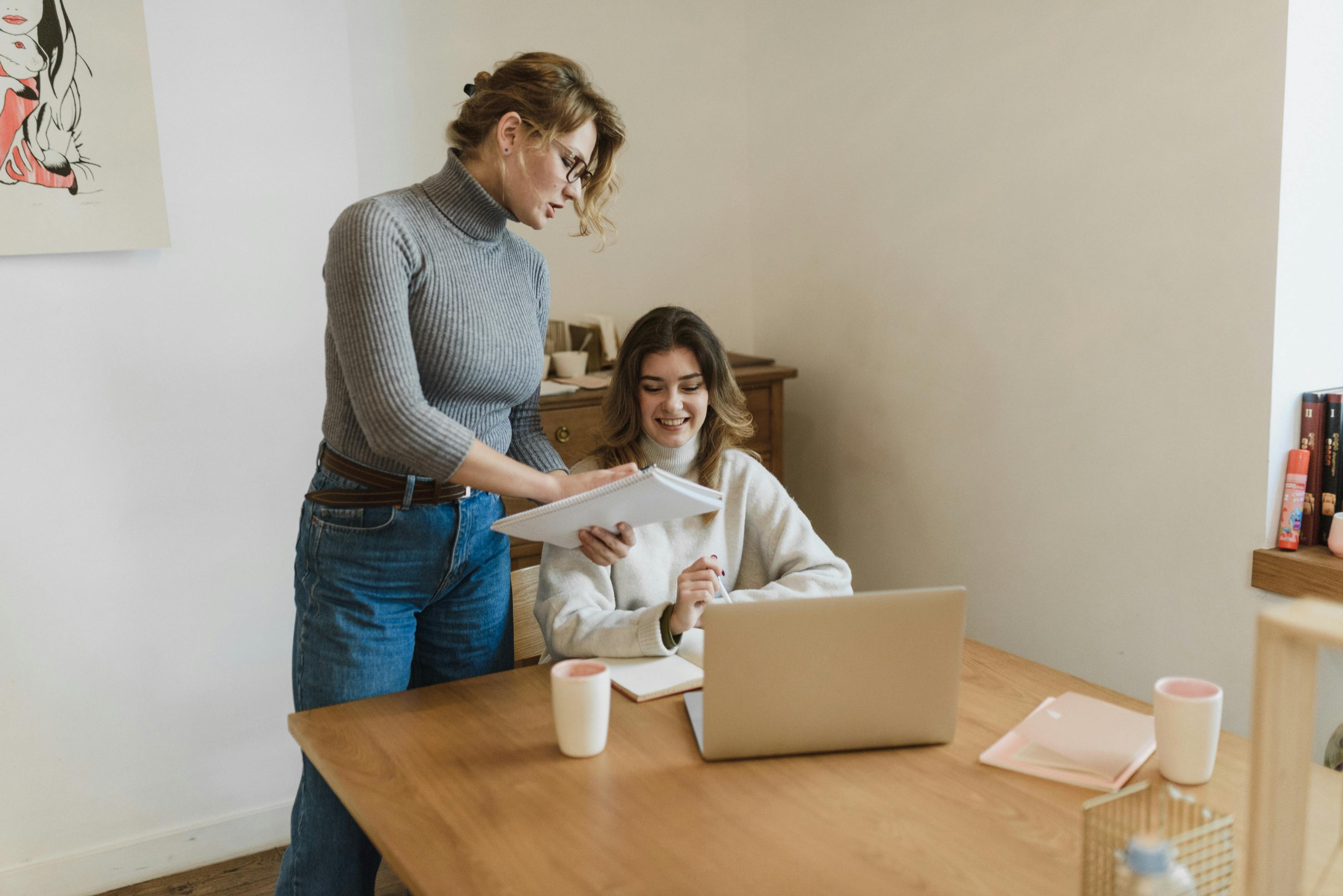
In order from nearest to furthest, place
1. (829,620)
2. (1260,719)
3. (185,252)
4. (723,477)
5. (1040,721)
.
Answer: (1260,719) < (829,620) < (1040,721) < (723,477) < (185,252)

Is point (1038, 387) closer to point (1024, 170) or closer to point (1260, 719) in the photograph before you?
point (1024, 170)

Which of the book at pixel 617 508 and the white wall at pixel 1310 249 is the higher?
the white wall at pixel 1310 249

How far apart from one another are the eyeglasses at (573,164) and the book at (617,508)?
45 centimetres

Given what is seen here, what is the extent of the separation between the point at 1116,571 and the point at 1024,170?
2.87 feet

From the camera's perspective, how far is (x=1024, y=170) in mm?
2291

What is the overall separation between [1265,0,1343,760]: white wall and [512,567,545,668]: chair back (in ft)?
4.32

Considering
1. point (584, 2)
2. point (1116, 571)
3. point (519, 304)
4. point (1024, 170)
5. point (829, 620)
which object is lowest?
point (1116, 571)

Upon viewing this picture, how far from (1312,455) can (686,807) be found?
1485 mm

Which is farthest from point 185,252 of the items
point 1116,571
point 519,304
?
point 1116,571

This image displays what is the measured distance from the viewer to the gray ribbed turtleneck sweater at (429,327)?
1314 mm

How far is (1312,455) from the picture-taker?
6.33 ft

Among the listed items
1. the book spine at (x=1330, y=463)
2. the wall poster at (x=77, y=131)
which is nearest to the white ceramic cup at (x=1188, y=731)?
the book spine at (x=1330, y=463)

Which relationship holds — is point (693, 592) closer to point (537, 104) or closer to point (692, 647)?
point (692, 647)

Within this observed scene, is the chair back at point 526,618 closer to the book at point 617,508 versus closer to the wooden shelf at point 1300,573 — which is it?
the book at point 617,508
